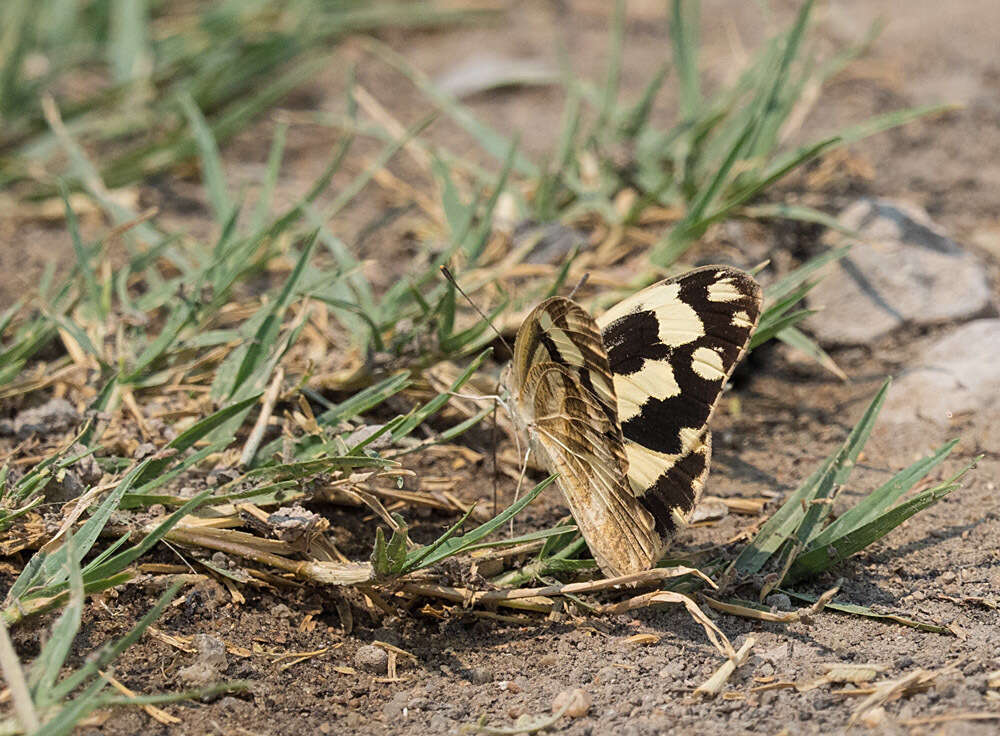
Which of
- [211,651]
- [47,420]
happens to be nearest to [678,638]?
[211,651]

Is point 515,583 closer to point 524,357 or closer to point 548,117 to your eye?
point 524,357

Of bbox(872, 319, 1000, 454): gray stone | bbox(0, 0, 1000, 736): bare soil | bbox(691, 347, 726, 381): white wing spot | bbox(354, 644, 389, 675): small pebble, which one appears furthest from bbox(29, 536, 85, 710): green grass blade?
bbox(872, 319, 1000, 454): gray stone

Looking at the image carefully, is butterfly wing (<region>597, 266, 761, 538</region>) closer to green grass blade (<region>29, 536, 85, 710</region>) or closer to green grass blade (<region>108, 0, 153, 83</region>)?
green grass blade (<region>29, 536, 85, 710</region>)

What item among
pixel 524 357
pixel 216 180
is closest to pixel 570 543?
pixel 524 357

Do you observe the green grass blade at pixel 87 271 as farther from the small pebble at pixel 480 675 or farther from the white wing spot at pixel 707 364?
the white wing spot at pixel 707 364

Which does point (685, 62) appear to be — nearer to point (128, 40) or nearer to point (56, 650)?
point (128, 40)

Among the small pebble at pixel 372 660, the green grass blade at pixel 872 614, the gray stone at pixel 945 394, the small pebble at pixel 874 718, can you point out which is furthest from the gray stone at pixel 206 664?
the gray stone at pixel 945 394
